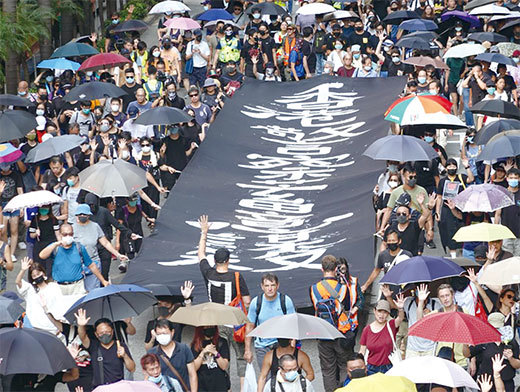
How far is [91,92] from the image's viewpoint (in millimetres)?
21375

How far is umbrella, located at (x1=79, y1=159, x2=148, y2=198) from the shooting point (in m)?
17.0

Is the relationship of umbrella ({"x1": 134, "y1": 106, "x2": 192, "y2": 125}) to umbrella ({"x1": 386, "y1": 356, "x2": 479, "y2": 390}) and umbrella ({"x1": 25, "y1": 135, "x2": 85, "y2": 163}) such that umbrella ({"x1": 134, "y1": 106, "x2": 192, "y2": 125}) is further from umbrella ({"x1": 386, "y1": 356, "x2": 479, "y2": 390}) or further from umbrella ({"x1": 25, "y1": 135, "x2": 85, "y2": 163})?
umbrella ({"x1": 386, "y1": 356, "x2": 479, "y2": 390})

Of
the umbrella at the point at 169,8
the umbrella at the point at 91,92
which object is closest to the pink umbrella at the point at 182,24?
the umbrella at the point at 169,8

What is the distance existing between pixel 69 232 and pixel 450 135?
1008cm

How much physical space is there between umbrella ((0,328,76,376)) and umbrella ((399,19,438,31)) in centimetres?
1707

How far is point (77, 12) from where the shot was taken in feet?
105

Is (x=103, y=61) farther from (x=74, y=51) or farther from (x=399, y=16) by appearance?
(x=399, y=16)

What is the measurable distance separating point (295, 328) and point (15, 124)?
929cm

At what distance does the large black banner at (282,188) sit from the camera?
16484mm

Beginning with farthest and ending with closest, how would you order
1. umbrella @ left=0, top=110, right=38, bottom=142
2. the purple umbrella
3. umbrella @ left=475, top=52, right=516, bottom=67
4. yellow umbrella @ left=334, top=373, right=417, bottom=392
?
the purple umbrella, umbrella @ left=475, top=52, right=516, bottom=67, umbrella @ left=0, top=110, right=38, bottom=142, yellow umbrella @ left=334, top=373, right=417, bottom=392

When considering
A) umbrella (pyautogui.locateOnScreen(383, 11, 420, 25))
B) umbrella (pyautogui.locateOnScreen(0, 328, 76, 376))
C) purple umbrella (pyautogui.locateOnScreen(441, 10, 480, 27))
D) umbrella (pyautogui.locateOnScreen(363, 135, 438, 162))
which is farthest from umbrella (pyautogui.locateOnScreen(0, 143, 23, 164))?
purple umbrella (pyautogui.locateOnScreen(441, 10, 480, 27))

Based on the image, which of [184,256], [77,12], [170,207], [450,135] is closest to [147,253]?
[184,256]

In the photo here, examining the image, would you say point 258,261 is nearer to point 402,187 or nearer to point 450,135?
point 402,187

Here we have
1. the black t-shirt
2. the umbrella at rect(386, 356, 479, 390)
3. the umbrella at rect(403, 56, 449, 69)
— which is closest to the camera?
the umbrella at rect(386, 356, 479, 390)
